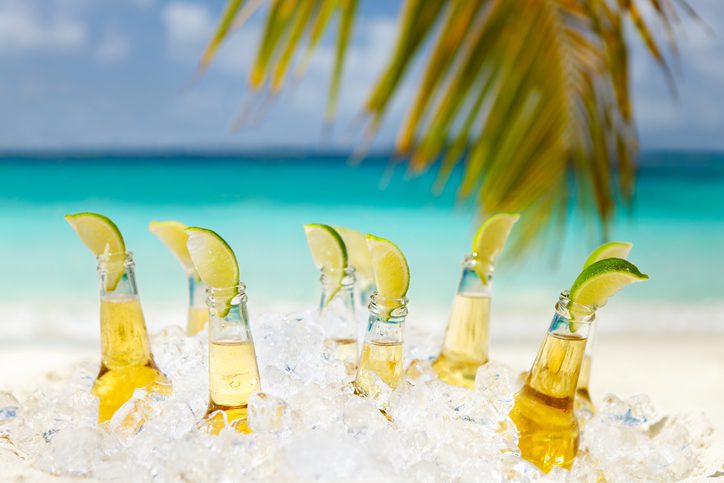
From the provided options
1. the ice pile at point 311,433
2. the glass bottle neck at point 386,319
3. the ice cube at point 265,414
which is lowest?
the ice pile at point 311,433

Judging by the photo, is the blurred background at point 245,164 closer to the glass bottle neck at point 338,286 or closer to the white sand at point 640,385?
the white sand at point 640,385

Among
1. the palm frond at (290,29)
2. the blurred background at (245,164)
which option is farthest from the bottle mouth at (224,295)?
the blurred background at (245,164)

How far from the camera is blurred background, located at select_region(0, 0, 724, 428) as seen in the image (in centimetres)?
760

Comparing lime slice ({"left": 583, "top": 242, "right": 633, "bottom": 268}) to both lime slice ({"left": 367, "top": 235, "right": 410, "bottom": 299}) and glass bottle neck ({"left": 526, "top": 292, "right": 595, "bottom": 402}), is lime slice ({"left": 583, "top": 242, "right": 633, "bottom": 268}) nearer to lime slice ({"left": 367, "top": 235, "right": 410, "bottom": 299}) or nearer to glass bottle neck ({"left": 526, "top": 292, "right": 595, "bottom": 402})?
glass bottle neck ({"left": 526, "top": 292, "right": 595, "bottom": 402})

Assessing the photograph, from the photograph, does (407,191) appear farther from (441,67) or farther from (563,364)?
(563,364)

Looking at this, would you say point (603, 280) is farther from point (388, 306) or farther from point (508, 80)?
point (508, 80)

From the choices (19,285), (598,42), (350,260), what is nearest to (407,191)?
(19,285)

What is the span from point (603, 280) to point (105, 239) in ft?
2.25

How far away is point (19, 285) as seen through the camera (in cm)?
656

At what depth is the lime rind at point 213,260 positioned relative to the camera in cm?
80

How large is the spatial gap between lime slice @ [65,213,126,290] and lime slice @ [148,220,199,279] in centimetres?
9

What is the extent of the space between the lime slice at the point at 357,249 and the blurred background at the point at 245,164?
542 cm

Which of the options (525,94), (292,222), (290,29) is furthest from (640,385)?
(292,222)

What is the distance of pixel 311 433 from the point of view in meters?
0.78
